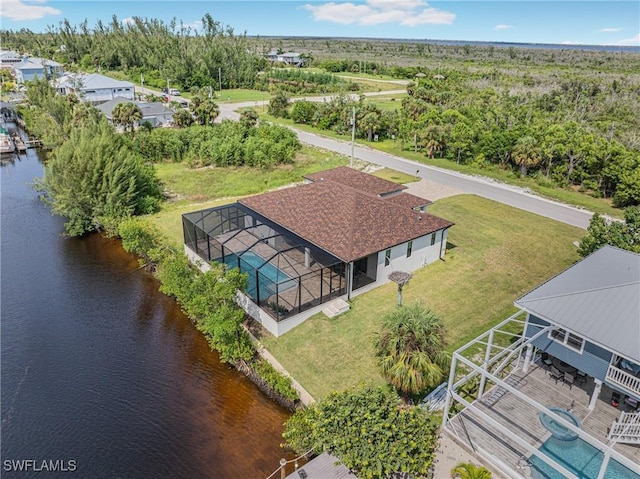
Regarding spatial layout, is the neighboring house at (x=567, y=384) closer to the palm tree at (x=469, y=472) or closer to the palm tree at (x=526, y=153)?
the palm tree at (x=469, y=472)

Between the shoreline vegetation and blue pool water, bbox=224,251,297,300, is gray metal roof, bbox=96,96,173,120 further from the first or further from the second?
blue pool water, bbox=224,251,297,300

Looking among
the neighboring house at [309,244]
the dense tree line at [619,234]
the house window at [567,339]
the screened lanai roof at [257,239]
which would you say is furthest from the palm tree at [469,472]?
the dense tree line at [619,234]

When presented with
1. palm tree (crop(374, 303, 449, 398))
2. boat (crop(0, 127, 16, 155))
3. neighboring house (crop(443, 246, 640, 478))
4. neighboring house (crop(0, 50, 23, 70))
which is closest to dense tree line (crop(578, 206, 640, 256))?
neighboring house (crop(443, 246, 640, 478))

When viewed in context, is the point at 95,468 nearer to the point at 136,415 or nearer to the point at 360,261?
the point at 136,415

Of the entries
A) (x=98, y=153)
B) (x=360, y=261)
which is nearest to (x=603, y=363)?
(x=360, y=261)

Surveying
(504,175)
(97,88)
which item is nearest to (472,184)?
(504,175)

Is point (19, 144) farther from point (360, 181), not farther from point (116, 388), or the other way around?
point (116, 388)
